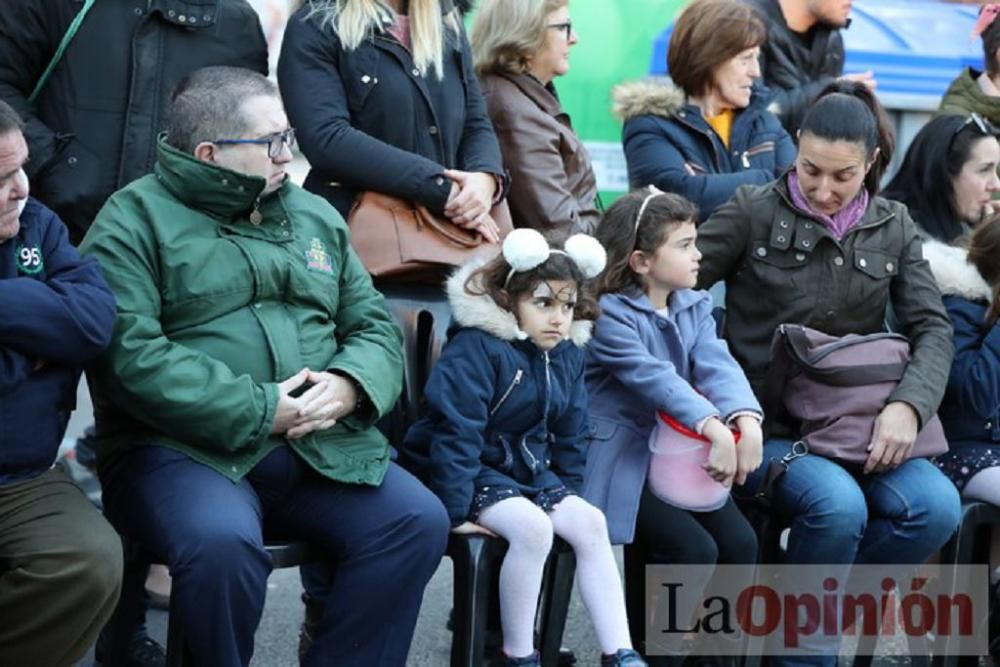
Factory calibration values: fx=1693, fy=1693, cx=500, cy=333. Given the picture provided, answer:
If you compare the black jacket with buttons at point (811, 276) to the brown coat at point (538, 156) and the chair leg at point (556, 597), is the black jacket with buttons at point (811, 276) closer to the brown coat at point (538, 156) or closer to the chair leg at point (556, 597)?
the brown coat at point (538, 156)

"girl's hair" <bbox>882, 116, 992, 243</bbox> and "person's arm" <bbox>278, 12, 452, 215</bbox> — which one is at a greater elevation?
"person's arm" <bbox>278, 12, 452, 215</bbox>

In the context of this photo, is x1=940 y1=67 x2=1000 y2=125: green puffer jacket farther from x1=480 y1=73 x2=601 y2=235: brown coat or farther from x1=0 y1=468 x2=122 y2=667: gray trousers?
x1=0 y1=468 x2=122 y2=667: gray trousers

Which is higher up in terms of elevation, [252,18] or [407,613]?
[252,18]

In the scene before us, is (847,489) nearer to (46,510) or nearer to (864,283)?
(864,283)

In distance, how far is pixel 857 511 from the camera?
463cm

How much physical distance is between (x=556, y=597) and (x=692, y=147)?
5.99ft

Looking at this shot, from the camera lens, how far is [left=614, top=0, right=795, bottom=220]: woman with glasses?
5461 mm

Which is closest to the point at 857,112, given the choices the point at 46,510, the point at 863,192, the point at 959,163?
the point at 863,192

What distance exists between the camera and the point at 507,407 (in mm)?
4324

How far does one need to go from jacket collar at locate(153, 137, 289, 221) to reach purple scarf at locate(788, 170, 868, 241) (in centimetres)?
172

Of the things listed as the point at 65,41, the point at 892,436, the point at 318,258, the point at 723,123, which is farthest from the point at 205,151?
the point at 723,123

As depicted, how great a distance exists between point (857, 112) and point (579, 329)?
114 cm

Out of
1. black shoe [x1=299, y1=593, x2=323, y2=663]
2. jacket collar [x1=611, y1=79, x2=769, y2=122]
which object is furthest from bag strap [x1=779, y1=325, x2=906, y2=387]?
black shoe [x1=299, y1=593, x2=323, y2=663]

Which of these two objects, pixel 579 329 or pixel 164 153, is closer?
pixel 164 153
